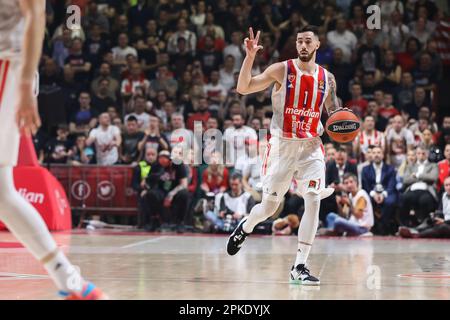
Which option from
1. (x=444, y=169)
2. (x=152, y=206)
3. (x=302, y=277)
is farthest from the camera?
(x=152, y=206)

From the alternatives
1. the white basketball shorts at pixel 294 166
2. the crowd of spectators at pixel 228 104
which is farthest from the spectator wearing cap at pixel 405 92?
the white basketball shorts at pixel 294 166

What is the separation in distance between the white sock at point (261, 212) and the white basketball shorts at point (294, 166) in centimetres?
10

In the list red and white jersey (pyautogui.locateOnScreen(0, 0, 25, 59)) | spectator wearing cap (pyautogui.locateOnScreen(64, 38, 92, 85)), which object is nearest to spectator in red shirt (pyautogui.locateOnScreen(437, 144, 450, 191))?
spectator wearing cap (pyautogui.locateOnScreen(64, 38, 92, 85))

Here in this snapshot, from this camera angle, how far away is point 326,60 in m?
17.9

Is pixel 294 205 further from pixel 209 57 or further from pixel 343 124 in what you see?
pixel 343 124

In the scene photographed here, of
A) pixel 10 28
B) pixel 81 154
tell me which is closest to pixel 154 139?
pixel 81 154

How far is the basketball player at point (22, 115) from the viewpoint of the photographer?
16.5ft

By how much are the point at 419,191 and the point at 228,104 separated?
4671 millimetres

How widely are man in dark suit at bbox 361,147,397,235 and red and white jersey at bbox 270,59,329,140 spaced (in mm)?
6870

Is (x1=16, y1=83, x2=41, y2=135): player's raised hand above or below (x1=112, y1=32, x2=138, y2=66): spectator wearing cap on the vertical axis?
below

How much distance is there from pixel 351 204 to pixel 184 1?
7872 millimetres

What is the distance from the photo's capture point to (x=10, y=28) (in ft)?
17.3

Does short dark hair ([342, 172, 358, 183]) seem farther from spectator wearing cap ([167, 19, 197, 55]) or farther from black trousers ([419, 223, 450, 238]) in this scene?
spectator wearing cap ([167, 19, 197, 55])

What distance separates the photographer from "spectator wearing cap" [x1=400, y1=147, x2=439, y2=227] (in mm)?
14516
